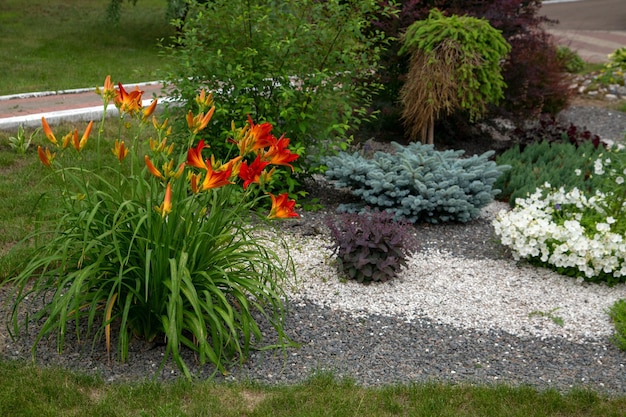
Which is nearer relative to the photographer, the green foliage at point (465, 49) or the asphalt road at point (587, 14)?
the green foliage at point (465, 49)

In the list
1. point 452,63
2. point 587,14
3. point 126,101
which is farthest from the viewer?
point 587,14

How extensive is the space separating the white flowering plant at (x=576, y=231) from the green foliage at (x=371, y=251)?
0.86m

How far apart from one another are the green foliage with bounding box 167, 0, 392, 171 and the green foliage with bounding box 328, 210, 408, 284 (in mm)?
1197

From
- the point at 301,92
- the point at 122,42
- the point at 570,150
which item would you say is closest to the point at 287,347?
the point at 301,92

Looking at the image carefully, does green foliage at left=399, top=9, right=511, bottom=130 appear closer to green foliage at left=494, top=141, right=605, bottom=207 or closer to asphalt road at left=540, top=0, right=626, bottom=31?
green foliage at left=494, top=141, right=605, bottom=207

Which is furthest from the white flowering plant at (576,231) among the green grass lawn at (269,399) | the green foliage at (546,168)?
the green grass lawn at (269,399)

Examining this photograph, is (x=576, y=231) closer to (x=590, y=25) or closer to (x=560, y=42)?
(x=560, y=42)

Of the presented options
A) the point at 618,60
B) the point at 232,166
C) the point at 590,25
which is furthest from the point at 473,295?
the point at 590,25

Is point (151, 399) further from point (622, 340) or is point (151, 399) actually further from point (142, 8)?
point (142, 8)

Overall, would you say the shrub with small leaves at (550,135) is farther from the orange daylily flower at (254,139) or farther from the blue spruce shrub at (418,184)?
the orange daylily flower at (254,139)

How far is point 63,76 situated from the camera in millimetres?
11086

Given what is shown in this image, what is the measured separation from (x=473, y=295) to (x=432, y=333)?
650 millimetres

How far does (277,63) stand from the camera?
631 cm

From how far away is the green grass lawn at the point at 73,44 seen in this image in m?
11.0
